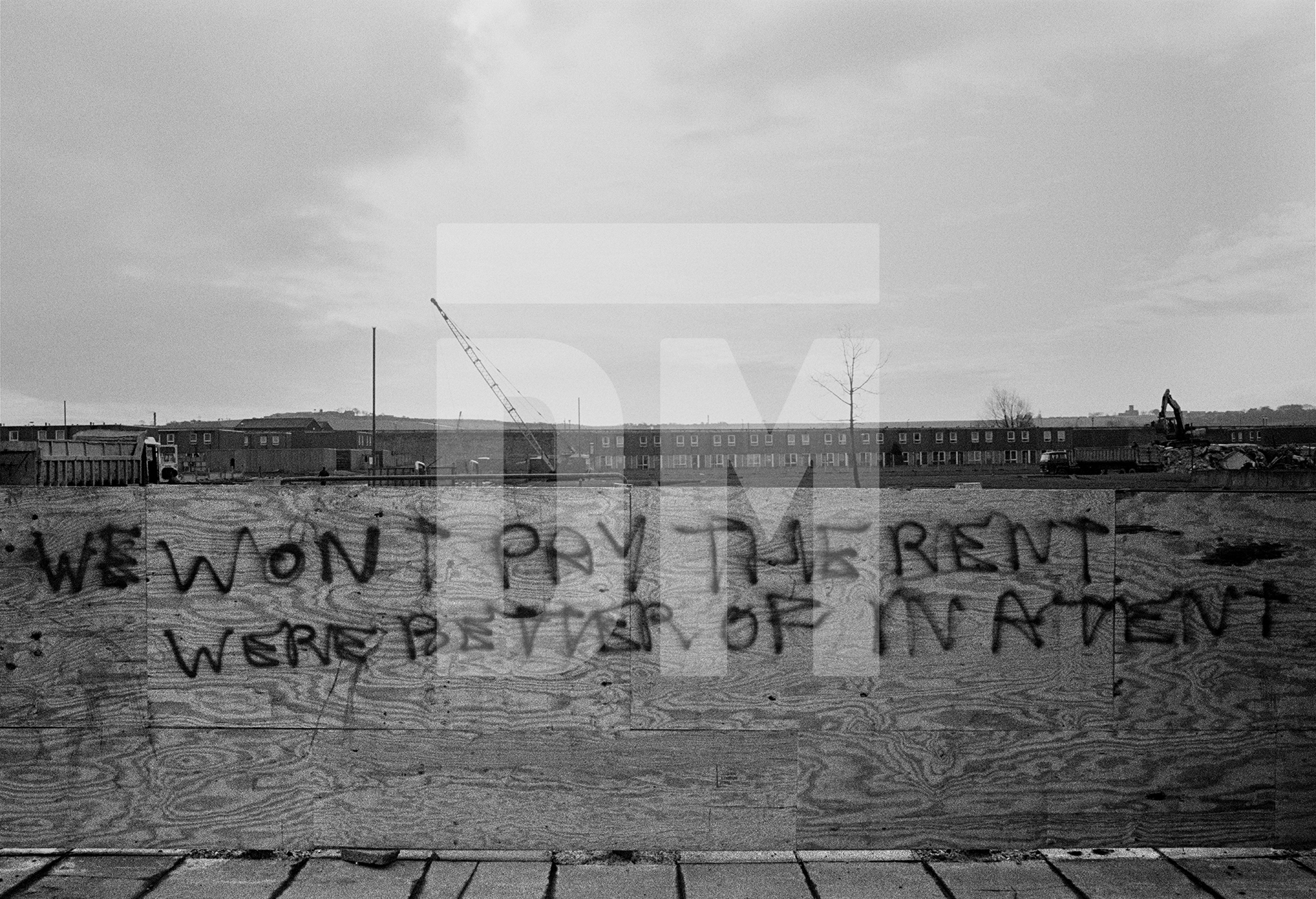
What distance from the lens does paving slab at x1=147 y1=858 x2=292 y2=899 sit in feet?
12.7

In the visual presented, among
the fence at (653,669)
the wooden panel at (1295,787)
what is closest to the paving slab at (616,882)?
the fence at (653,669)

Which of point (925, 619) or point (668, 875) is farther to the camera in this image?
point (925, 619)

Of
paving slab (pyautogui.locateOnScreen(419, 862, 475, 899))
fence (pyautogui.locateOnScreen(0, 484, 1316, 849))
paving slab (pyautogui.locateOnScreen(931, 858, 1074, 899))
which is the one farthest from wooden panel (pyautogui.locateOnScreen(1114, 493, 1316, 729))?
paving slab (pyautogui.locateOnScreen(419, 862, 475, 899))

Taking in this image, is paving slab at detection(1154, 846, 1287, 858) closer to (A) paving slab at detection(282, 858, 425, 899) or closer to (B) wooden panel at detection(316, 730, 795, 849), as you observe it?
(B) wooden panel at detection(316, 730, 795, 849)

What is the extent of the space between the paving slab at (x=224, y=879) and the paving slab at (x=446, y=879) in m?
0.69

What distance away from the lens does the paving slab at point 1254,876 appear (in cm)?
391

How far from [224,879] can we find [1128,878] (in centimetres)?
430

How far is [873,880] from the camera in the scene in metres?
4.01

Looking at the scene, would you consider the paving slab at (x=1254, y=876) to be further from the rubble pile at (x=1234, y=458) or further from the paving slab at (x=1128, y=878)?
the rubble pile at (x=1234, y=458)

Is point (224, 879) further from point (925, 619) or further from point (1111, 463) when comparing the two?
point (1111, 463)

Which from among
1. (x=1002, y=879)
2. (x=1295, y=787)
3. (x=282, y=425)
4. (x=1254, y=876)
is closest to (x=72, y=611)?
(x=1002, y=879)

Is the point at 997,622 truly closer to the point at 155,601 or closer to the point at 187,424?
the point at 155,601

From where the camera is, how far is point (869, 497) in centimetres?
447

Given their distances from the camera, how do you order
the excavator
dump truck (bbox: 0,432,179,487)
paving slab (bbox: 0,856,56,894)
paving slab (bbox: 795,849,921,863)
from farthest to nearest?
the excavator < dump truck (bbox: 0,432,179,487) < paving slab (bbox: 795,849,921,863) < paving slab (bbox: 0,856,56,894)
